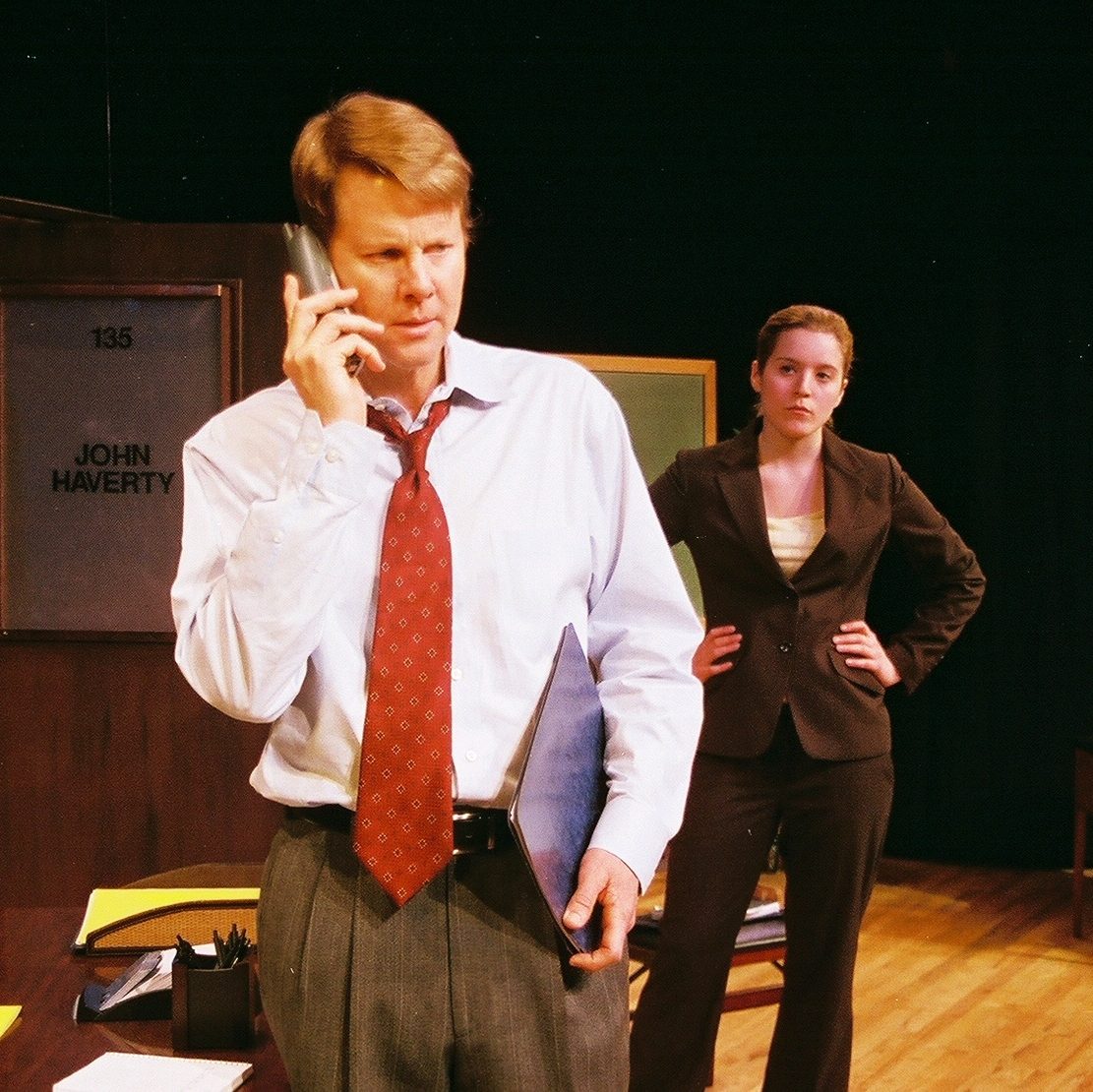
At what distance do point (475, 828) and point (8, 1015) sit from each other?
0.65 m

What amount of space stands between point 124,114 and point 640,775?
365 centimetres

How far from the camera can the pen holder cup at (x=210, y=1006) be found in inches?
58.8

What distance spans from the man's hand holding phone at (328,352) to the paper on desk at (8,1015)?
79 cm

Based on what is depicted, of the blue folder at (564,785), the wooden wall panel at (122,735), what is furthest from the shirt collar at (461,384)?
the wooden wall panel at (122,735)

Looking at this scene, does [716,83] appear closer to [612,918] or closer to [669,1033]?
[669,1033]

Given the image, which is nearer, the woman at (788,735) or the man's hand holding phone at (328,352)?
the man's hand holding phone at (328,352)

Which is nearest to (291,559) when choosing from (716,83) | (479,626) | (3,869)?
(479,626)

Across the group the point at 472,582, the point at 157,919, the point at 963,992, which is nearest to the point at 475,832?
the point at 472,582

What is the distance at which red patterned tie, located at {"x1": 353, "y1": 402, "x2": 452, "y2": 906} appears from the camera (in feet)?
4.16

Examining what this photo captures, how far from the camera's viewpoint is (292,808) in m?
1.37

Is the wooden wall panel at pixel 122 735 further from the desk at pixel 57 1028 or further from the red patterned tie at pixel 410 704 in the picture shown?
the red patterned tie at pixel 410 704

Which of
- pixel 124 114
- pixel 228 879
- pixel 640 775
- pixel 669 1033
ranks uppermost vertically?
pixel 124 114

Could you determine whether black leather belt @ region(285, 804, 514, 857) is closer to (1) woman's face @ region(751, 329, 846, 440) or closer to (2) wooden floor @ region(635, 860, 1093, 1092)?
(1) woman's face @ region(751, 329, 846, 440)

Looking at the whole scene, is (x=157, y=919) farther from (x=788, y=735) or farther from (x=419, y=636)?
(x=788, y=735)
